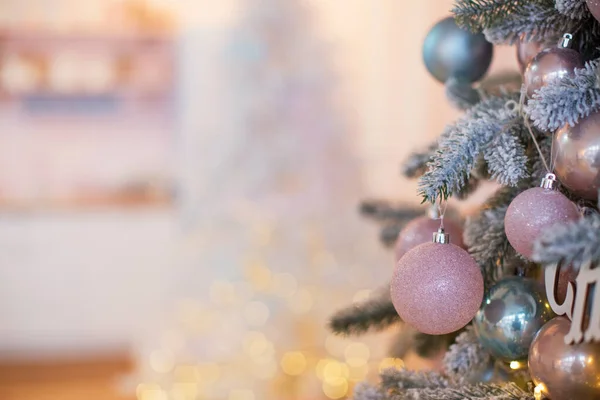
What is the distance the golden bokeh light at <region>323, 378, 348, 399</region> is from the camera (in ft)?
6.70

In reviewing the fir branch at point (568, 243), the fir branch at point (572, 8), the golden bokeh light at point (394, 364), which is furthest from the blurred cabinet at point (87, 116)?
the fir branch at point (568, 243)

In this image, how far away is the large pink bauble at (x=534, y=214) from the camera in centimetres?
44

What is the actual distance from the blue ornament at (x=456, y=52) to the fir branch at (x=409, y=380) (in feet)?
1.10

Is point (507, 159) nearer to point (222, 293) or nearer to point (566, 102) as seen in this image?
point (566, 102)

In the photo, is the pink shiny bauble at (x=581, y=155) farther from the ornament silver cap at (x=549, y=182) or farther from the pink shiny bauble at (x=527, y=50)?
the pink shiny bauble at (x=527, y=50)

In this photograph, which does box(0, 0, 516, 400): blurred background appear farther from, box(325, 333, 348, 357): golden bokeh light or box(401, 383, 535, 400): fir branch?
box(401, 383, 535, 400): fir branch

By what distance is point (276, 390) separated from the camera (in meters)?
2.01

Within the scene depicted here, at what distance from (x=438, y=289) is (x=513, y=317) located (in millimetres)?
101

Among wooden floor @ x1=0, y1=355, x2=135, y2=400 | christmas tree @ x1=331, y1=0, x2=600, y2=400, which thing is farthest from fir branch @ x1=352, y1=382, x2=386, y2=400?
wooden floor @ x1=0, y1=355, x2=135, y2=400

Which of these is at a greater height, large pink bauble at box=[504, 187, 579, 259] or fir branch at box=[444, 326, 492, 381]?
large pink bauble at box=[504, 187, 579, 259]

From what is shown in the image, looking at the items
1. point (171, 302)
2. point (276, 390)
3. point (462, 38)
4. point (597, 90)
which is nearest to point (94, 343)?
point (171, 302)

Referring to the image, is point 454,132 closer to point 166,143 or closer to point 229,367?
point 229,367

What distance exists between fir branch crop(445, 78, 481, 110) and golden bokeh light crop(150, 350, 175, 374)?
1.56m

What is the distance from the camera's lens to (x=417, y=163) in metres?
0.65
